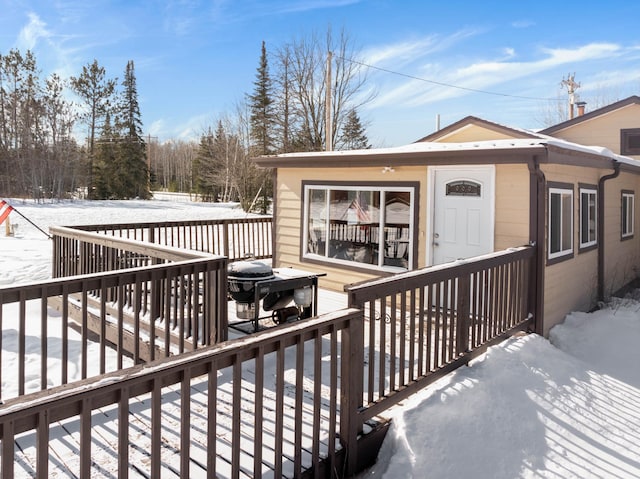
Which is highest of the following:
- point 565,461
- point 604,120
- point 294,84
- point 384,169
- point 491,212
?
point 294,84

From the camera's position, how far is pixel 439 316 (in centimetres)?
425

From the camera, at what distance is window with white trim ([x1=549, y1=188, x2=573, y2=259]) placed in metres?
5.98

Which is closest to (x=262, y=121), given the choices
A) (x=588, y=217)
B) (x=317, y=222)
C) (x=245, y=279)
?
(x=317, y=222)

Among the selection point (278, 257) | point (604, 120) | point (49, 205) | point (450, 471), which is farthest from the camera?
point (49, 205)

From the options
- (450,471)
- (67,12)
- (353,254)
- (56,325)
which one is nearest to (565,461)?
(450,471)

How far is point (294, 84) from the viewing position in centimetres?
2558

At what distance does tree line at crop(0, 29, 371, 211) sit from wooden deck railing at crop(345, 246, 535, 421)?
521 inches

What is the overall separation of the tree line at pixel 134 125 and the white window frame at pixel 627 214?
1023 centimetres

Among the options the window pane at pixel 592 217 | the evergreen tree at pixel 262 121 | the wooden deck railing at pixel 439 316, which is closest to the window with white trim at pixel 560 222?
the wooden deck railing at pixel 439 316

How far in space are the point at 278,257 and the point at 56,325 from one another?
367 cm

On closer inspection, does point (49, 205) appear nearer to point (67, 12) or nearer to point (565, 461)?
point (67, 12)

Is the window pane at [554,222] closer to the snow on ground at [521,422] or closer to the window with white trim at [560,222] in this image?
the window with white trim at [560,222]

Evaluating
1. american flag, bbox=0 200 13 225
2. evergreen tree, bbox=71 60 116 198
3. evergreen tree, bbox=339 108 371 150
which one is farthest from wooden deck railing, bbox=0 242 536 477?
evergreen tree, bbox=71 60 116 198

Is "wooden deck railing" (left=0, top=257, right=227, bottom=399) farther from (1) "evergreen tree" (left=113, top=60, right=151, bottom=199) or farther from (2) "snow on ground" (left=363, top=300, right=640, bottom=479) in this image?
(1) "evergreen tree" (left=113, top=60, right=151, bottom=199)
